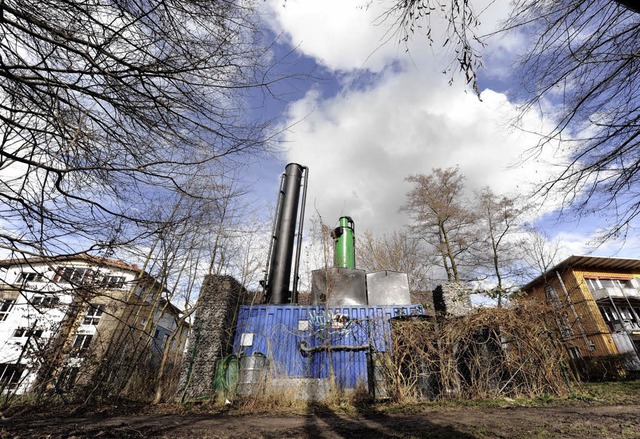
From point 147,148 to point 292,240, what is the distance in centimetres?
938

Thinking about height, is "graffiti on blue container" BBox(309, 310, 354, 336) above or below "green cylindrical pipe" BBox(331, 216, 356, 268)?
below

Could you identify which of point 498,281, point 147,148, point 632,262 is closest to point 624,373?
point 498,281

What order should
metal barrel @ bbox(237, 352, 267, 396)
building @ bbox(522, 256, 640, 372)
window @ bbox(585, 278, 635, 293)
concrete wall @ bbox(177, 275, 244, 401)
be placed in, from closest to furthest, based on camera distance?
metal barrel @ bbox(237, 352, 267, 396) < concrete wall @ bbox(177, 275, 244, 401) < building @ bbox(522, 256, 640, 372) < window @ bbox(585, 278, 635, 293)

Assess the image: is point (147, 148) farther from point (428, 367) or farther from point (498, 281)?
point (498, 281)

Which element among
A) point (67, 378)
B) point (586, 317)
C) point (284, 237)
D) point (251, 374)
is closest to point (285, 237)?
point (284, 237)

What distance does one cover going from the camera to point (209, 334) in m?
8.34

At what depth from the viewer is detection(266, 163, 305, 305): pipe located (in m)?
10.9

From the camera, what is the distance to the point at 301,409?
5.93m

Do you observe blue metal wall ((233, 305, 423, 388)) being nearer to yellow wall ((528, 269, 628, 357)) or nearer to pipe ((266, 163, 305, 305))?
pipe ((266, 163, 305, 305))

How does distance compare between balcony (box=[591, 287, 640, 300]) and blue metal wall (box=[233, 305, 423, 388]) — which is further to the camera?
balcony (box=[591, 287, 640, 300])

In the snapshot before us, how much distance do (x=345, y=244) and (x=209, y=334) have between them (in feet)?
21.7

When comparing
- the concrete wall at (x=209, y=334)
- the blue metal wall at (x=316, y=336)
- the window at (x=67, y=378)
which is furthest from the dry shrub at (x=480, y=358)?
the window at (x=67, y=378)

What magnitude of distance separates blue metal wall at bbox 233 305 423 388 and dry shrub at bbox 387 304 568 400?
1839mm

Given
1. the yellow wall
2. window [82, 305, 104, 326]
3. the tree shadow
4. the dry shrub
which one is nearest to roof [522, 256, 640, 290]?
the yellow wall
